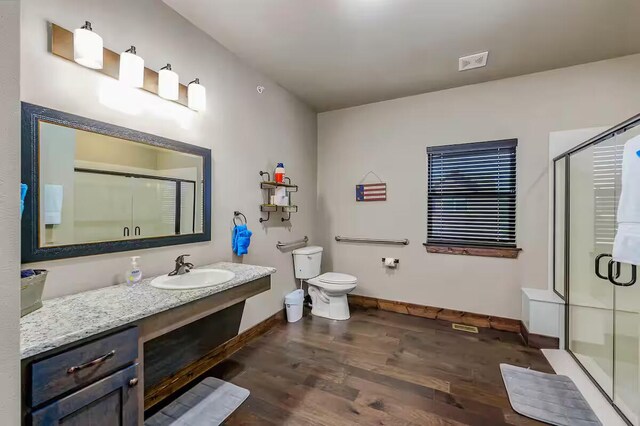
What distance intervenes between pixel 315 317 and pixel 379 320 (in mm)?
705

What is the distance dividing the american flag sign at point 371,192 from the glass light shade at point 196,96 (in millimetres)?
2078

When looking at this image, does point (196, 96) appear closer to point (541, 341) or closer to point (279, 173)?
point (279, 173)

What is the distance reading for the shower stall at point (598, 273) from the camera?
1.76 m

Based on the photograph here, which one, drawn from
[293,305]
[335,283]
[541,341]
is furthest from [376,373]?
[541,341]

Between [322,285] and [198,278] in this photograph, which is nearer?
[198,278]

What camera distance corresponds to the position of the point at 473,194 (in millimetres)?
2951

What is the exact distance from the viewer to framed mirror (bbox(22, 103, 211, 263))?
1.26m

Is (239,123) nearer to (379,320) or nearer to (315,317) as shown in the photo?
(315,317)

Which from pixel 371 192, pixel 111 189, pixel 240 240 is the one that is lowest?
pixel 240 240

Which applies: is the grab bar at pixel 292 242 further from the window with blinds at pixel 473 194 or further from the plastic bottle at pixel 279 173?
the window with blinds at pixel 473 194

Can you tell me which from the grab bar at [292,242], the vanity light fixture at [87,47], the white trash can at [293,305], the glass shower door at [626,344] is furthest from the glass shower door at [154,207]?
the glass shower door at [626,344]

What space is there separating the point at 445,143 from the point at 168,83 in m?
2.68
